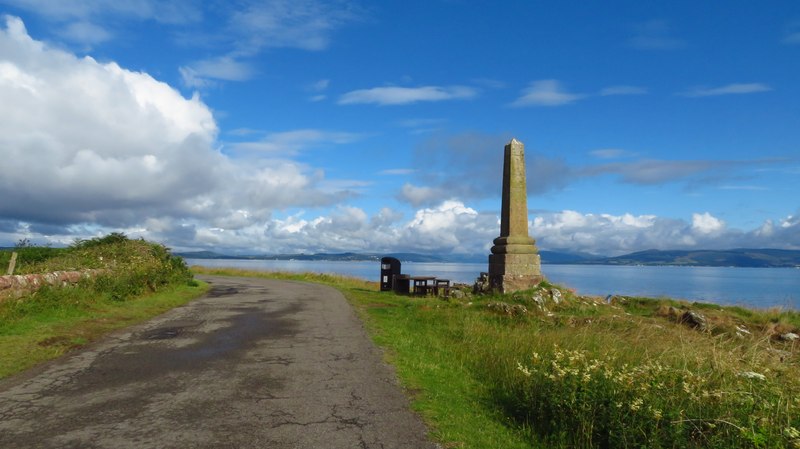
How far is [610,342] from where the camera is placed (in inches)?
409

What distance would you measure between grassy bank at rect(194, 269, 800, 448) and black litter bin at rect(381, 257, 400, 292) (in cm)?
1302

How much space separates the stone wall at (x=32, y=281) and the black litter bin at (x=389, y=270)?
13625 millimetres

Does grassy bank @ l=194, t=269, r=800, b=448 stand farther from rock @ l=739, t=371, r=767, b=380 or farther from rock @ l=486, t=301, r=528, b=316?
rock @ l=486, t=301, r=528, b=316

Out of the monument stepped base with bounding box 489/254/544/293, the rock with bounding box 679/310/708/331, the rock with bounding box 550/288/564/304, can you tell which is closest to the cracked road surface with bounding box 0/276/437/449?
the rock with bounding box 550/288/564/304

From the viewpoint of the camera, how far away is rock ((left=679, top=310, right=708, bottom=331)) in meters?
14.9

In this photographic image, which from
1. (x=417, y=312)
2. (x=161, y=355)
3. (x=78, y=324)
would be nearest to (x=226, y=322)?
(x=78, y=324)

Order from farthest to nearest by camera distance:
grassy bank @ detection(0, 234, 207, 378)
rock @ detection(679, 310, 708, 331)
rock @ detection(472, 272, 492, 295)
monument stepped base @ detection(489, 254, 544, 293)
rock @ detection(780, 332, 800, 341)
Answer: rock @ detection(472, 272, 492, 295), monument stepped base @ detection(489, 254, 544, 293), rock @ detection(679, 310, 708, 331), rock @ detection(780, 332, 800, 341), grassy bank @ detection(0, 234, 207, 378)

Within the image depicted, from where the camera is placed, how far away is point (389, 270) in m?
26.3

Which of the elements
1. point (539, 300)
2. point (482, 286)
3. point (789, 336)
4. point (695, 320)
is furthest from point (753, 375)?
point (482, 286)

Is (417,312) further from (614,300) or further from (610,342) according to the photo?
(614,300)

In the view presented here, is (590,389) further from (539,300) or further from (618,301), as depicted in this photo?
(618,301)

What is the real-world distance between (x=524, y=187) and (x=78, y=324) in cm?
1494

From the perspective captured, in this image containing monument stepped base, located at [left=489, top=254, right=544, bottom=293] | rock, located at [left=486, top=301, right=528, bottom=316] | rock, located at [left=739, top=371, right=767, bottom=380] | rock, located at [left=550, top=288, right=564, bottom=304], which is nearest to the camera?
rock, located at [left=739, top=371, right=767, bottom=380]

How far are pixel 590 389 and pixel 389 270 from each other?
20.6 metres
